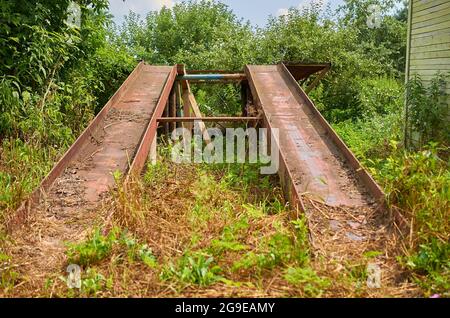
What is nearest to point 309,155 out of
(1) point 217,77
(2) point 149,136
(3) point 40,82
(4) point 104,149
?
(2) point 149,136

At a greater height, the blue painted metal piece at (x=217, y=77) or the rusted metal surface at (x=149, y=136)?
the blue painted metal piece at (x=217, y=77)

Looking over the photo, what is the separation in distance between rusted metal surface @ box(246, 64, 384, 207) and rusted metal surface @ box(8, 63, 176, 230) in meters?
1.48

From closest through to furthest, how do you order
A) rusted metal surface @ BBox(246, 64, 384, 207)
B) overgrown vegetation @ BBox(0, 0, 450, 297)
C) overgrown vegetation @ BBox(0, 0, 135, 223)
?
overgrown vegetation @ BBox(0, 0, 450, 297) < rusted metal surface @ BBox(246, 64, 384, 207) < overgrown vegetation @ BBox(0, 0, 135, 223)

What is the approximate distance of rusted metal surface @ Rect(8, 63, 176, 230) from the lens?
403 centimetres

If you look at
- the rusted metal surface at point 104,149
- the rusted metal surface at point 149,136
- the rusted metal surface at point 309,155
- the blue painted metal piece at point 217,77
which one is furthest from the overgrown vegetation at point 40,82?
the rusted metal surface at point 309,155

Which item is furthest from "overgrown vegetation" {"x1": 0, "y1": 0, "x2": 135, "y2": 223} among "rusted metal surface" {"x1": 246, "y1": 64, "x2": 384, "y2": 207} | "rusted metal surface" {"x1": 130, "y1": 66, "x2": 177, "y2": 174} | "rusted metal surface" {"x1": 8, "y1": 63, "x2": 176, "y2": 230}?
"rusted metal surface" {"x1": 246, "y1": 64, "x2": 384, "y2": 207}

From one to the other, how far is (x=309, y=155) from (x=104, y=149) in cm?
209

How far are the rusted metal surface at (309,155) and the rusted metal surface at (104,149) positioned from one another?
148cm

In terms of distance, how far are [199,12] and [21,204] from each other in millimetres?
18129

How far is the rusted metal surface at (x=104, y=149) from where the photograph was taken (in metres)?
4.03

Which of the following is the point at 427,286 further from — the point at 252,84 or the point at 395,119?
the point at 395,119

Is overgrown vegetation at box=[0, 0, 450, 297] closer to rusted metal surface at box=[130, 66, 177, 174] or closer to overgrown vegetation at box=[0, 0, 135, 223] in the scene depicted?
overgrown vegetation at box=[0, 0, 135, 223]

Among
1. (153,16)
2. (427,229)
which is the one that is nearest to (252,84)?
(427,229)

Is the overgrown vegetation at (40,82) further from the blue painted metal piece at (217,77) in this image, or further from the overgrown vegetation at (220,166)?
the blue painted metal piece at (217,77)
